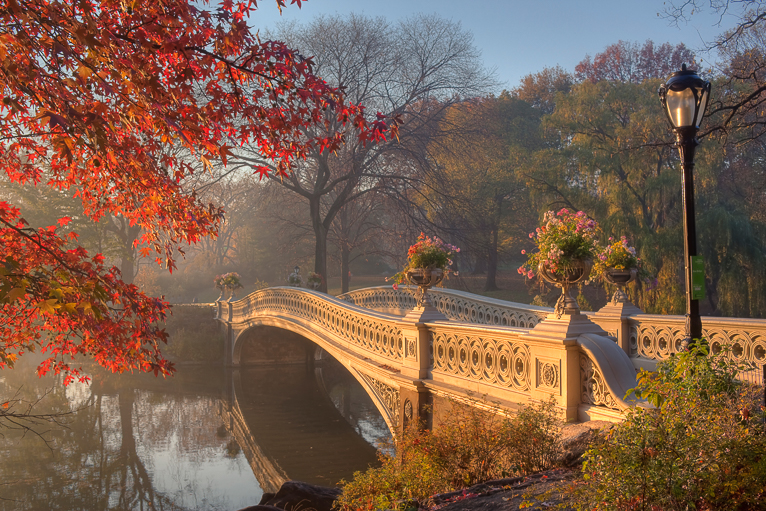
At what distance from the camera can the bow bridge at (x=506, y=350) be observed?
5.31m

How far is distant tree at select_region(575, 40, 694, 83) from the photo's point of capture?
3360cm

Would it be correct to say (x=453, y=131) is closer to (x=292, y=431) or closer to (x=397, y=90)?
(x=397, y=90)

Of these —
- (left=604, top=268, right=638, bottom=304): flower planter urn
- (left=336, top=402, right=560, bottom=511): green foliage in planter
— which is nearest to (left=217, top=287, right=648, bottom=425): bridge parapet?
(left=336, top=402, right=560, bottom=511): green foliage in planter

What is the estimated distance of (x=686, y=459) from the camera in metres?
2.77

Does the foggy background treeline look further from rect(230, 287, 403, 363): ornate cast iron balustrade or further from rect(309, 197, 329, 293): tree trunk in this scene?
rect(230, 287, 403, 363): ornate cast iron balustrade

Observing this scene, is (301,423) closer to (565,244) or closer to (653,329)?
(653,329)

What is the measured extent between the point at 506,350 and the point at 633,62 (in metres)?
36.3

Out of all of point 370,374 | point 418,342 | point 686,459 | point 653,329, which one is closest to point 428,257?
point 418,342

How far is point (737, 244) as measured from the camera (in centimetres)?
1708

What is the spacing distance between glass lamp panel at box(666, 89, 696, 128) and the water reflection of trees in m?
8.78

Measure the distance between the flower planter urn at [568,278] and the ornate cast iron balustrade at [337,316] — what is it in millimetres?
4022

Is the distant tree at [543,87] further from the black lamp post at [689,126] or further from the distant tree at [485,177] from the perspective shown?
the black lamp post at [689,126]

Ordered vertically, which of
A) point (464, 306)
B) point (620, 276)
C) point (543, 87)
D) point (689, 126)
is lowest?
point (464, 306)

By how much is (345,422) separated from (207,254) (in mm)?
36534
